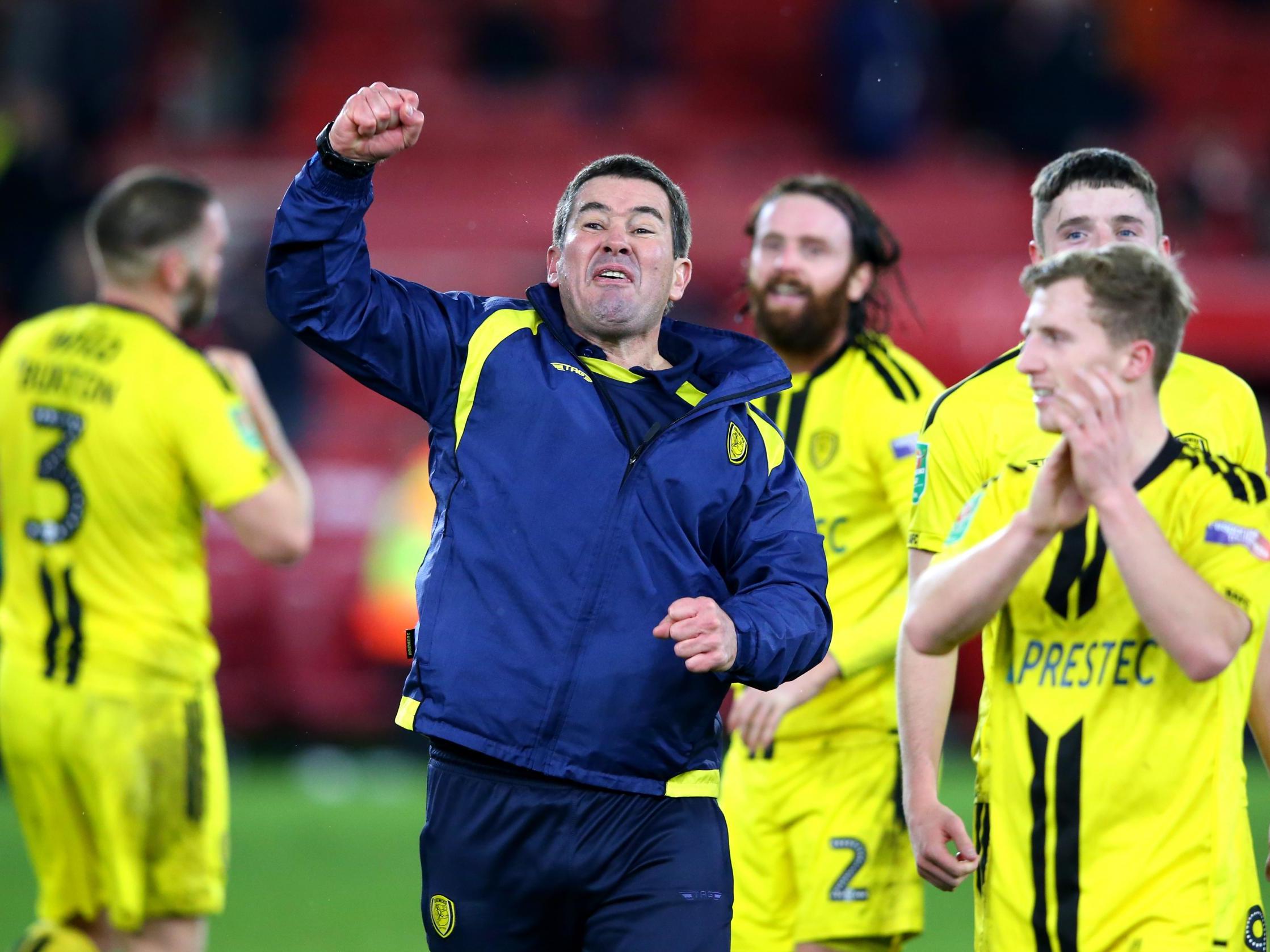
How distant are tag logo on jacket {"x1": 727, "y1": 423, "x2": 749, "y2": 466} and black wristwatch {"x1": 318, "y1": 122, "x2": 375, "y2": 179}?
93 cm

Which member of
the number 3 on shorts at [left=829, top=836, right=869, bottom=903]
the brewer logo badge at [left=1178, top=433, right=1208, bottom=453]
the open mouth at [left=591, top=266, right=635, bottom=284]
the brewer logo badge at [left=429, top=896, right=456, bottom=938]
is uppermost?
the open mouth at [left=591, top=266, right=635, bottom=284]

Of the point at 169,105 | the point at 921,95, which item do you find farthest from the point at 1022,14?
the point at 169,105

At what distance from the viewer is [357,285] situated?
3.69 meters

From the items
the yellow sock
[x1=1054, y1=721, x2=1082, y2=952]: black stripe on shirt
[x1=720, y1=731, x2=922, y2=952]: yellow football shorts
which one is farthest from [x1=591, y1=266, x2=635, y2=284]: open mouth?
the yellow sock

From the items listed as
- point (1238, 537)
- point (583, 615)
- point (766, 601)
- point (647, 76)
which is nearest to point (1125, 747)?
point (1238, 537)

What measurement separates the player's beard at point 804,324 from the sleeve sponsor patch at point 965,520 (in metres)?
1.78

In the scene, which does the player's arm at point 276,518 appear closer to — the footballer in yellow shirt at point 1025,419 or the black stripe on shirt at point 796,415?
the black stripe on shirt at point 796,415

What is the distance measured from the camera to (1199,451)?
354cm

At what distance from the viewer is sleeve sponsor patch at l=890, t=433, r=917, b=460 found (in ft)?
16.8

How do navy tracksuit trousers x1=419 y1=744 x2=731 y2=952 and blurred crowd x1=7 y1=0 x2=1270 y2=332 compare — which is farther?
blurred crowd x1=7 y1=0 x2=1270 y2=332

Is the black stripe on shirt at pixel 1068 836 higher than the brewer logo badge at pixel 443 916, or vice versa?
the black stripe on shirt at pixel 1068 836

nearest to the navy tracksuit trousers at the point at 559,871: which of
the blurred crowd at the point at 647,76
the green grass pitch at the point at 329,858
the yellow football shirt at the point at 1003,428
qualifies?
the yellow football shirt at the point at 1003,428

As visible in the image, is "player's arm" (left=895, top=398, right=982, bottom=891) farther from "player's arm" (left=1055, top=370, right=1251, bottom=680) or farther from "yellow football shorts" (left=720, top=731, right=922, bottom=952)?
"yellow football shorts" (left=720, top=731, right=922, bottom=952)

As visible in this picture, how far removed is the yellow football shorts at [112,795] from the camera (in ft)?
16.3
